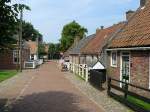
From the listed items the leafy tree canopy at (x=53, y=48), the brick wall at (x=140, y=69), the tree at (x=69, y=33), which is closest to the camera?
the brick wall at (x=140, y=69)

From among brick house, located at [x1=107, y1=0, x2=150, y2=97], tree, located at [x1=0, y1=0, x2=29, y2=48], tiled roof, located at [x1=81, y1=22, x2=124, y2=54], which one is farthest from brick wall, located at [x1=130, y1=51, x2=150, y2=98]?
tiled roof, located at [x1=81, y1=22, x2=124, y2=54]

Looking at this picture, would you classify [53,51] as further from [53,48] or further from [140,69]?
[140,69]

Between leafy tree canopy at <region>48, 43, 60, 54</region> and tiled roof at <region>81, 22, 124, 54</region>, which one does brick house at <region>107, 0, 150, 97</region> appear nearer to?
tiled roof at <region>81, 22, 124, 54</region>

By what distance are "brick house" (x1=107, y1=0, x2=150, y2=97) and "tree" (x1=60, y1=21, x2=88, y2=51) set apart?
260ft

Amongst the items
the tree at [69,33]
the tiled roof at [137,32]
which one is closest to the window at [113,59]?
the tiled roof at [137,32]

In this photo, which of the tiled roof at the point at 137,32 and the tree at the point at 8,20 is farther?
the tiled roof at the point at 137,32

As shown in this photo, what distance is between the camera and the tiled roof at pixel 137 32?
→ 18625mm

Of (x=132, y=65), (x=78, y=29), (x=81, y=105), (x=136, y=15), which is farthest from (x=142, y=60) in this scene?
(x=78, y=29)

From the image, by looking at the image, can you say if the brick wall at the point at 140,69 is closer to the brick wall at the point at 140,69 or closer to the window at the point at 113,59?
the brick wall at the point at 140,69

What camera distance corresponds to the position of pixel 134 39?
19.9 m

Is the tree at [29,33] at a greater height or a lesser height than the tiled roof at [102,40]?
greater

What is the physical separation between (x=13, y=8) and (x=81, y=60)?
33980mm

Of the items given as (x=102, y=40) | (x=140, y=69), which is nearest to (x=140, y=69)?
(x=140, y=69)

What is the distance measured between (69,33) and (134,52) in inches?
3464
